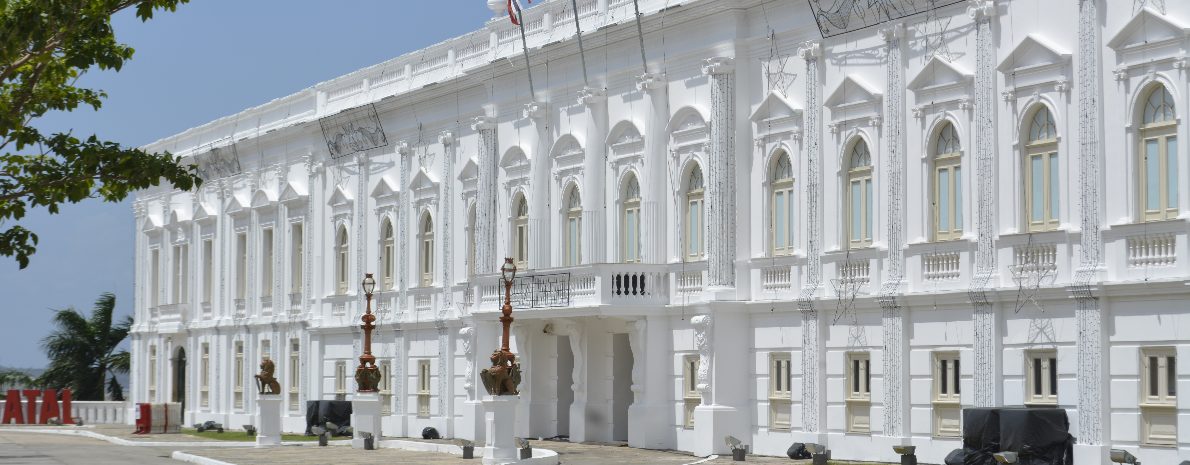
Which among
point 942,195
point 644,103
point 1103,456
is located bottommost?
point 1103,456

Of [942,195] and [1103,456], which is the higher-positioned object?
[942,195]

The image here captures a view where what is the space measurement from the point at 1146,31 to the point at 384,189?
24.8 meters

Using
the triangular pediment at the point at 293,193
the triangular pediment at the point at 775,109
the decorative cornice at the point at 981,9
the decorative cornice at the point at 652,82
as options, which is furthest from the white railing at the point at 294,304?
the decorative cornice at the point at 981,9

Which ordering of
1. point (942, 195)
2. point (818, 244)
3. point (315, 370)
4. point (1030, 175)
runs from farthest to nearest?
point (315, 370) → point (818, 244) → point (942, 195) → point (1030, 175)

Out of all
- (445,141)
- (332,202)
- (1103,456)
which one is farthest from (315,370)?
(1103,456)

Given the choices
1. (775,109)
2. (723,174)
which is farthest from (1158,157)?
(723,174)

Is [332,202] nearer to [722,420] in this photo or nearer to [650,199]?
[650,199]

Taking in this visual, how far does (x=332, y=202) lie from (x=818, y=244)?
20.5m

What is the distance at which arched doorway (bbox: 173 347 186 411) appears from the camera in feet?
185

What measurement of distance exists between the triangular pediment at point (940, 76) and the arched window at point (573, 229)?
10727mm

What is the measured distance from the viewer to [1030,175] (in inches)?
961

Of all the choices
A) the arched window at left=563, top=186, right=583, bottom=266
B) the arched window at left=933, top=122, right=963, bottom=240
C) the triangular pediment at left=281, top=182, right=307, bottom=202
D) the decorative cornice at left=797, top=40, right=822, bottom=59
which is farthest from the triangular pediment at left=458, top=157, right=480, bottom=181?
the arched window at left=933, top=122, right=963, bottom=240

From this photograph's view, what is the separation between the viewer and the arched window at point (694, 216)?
31.5 metres

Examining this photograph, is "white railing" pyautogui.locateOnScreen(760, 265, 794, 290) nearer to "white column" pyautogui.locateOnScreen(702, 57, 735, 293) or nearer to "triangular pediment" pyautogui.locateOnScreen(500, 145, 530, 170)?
"white column" pyautogui.locateOnScreen(702, 57, 735, 293)
